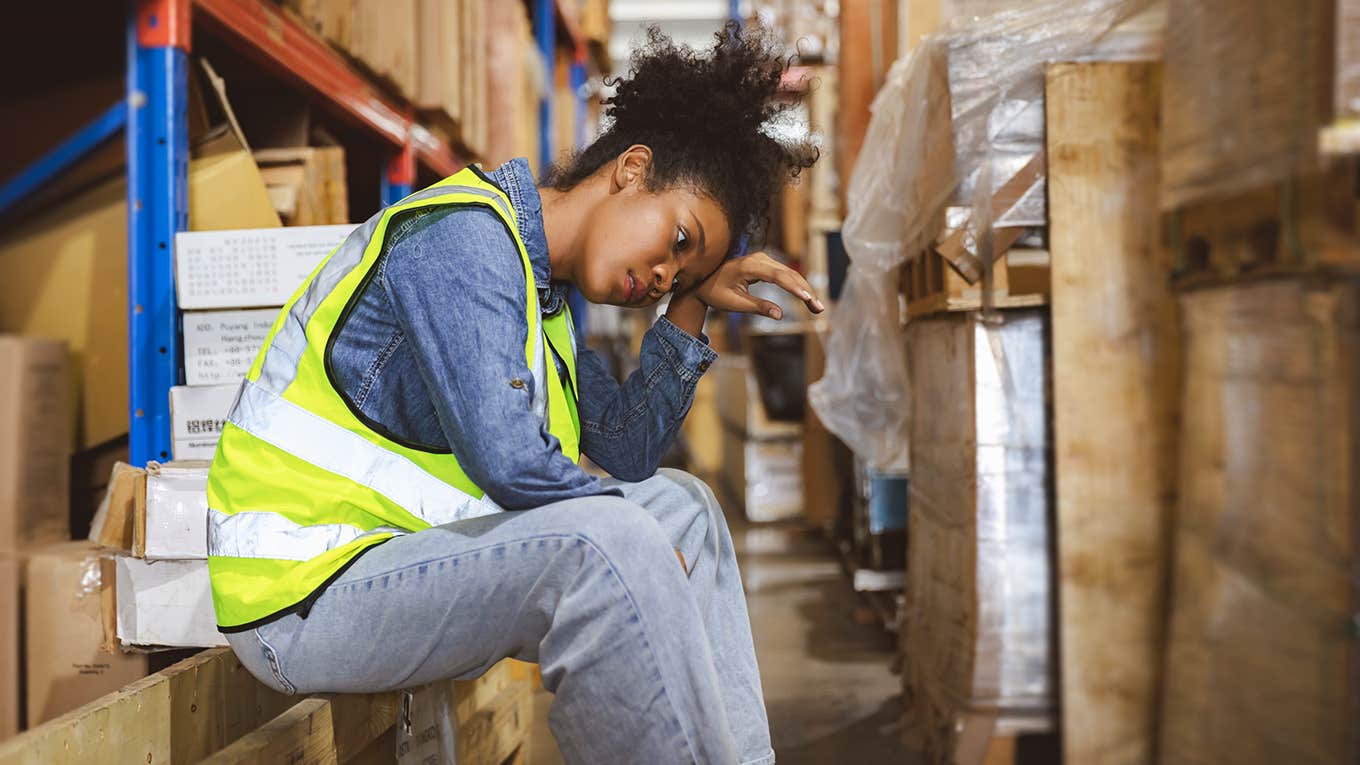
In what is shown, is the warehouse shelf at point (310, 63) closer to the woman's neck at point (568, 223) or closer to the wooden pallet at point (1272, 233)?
the woman's neck at point (568, 223)

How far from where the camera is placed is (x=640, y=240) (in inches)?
56.3

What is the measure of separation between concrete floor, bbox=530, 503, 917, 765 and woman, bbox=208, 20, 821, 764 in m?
0.87

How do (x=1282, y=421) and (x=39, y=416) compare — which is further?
(x=39, y=416)

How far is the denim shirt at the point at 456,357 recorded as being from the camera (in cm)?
118

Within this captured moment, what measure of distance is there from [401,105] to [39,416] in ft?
5.48

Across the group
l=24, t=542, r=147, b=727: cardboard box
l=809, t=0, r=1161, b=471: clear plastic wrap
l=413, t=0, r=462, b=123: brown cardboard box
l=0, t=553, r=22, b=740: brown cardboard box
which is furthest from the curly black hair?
l=413, t=0, r=462, b=123: brown cardboard box

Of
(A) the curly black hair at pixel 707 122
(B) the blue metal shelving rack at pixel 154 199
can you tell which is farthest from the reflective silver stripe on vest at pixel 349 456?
(B) the blue metal shelving rack at pixel 154 199

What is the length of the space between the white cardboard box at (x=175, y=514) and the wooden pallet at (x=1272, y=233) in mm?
1548

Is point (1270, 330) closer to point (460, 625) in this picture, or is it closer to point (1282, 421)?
point (1282, 421)

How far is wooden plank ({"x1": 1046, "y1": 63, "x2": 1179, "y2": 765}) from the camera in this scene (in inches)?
62.6

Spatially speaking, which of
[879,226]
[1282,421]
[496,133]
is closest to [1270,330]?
[1282,421]

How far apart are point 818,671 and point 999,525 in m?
1.15

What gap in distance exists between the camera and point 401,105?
3414mm

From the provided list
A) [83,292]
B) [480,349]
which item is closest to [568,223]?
[480,349]
